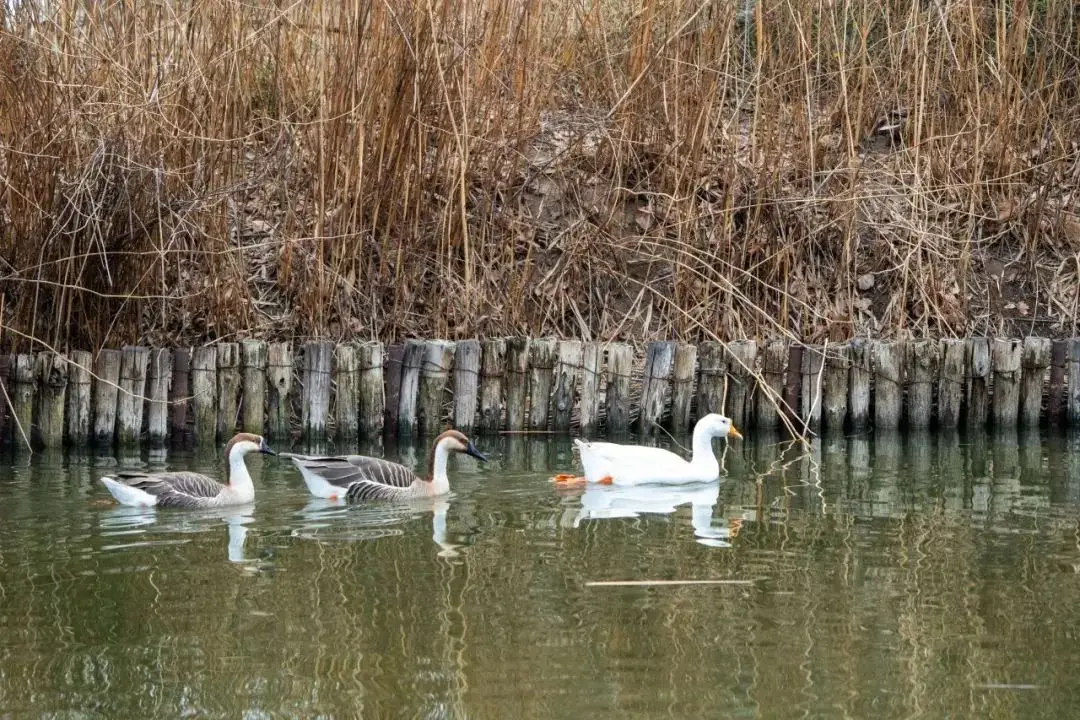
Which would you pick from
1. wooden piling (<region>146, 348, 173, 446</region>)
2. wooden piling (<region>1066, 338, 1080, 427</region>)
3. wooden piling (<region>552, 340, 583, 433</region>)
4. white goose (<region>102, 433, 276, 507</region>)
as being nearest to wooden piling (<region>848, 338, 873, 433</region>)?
wooden piling (<region>1066, 338, 1080, 427</region>)

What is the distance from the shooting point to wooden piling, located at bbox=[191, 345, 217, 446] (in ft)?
38.6

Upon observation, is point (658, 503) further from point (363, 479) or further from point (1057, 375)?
point (1057, 375)

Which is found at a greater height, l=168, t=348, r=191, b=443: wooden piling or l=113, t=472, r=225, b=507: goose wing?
l=168, t=348, r=191, b=443: wooden piling

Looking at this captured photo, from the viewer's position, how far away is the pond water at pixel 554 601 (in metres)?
5.37

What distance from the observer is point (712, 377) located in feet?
40.7

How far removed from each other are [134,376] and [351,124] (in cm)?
293

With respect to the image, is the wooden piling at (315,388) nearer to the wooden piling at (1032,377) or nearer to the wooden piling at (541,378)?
the wooden piling at (541,378)

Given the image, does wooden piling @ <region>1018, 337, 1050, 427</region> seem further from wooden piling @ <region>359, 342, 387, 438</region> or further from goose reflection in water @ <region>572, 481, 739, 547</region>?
wooden piling @ <region>359, 342, 387, 438</region>

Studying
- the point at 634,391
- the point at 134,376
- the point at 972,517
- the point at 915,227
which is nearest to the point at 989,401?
the point at 915,227

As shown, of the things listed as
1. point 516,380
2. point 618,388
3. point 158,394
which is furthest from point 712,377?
point 158,394

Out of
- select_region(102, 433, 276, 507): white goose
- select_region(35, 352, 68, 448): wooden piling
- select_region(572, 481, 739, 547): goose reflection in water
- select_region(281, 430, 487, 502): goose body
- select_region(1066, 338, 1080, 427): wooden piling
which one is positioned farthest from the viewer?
select_region(1066, 338, 1080, 427): wooden piling

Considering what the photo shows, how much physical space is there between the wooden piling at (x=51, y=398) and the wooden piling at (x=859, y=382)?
6.41m

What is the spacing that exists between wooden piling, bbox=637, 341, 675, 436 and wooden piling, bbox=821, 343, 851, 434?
52.6 inches

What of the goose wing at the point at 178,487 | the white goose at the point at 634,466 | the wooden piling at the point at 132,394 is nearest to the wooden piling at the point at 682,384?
the white goose at the point at 634,466
